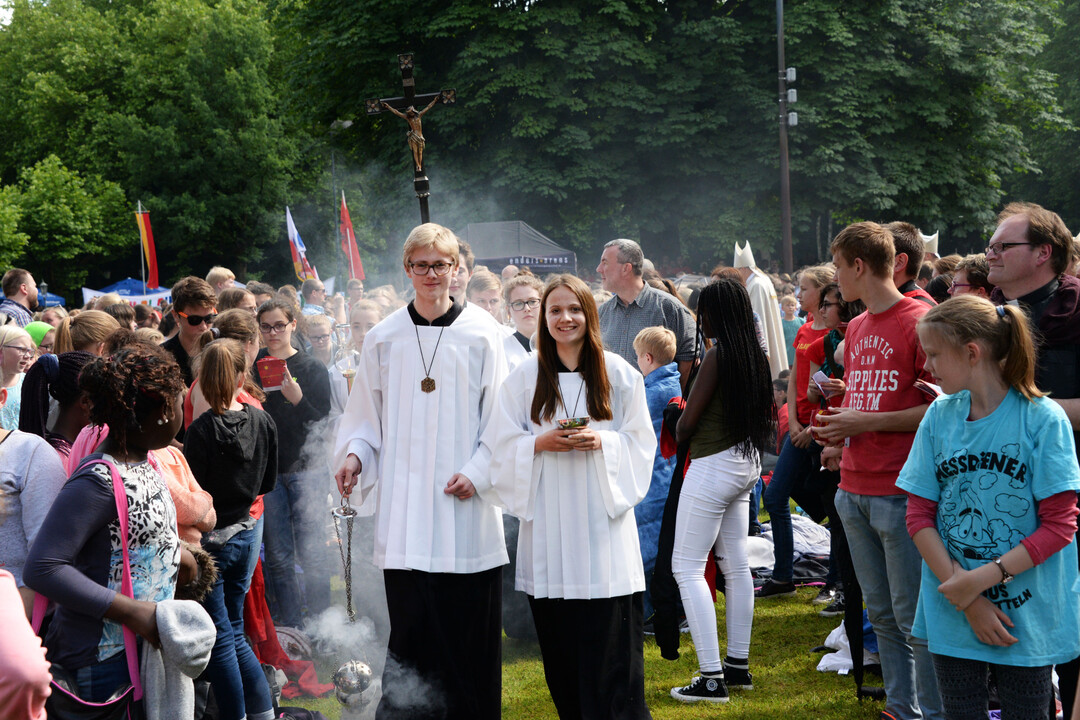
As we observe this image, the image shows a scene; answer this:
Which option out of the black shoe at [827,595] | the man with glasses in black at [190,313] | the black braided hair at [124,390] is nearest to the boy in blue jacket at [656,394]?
the black shoe at [827,595]

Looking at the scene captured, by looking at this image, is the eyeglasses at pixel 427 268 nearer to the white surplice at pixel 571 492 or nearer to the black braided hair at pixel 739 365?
the white surplice at pixel 571 492

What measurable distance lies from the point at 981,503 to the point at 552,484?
5.42 feet

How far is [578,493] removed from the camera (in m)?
3.93

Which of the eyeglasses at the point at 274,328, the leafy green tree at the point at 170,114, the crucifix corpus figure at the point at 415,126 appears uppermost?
the leafy green tree at the point at 170,114

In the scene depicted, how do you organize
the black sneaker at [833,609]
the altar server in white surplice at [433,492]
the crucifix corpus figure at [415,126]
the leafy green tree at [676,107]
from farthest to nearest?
the leafy green tree at [676,107], the crucifix corpus figure at [415,126], the black sneaker at [833,609], the altar server in white surplice at [433,492]

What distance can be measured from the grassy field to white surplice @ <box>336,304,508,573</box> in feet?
4.33

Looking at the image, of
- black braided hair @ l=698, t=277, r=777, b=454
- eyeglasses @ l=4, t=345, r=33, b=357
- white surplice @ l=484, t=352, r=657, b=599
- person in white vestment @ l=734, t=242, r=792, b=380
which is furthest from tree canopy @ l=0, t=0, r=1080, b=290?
white surplice @ l=484, t=352, r=657, b=599

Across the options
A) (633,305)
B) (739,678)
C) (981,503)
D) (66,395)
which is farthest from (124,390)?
(633,305)

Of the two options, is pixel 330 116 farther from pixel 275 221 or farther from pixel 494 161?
pixel 275 221

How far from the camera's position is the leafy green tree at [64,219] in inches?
1341

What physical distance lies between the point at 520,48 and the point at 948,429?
71.7 feet

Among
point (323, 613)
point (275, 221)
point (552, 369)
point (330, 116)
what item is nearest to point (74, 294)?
point (275, 221)

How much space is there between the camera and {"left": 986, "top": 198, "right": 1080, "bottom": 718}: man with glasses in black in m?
3.57

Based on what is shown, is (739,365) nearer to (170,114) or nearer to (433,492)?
(433,492)
